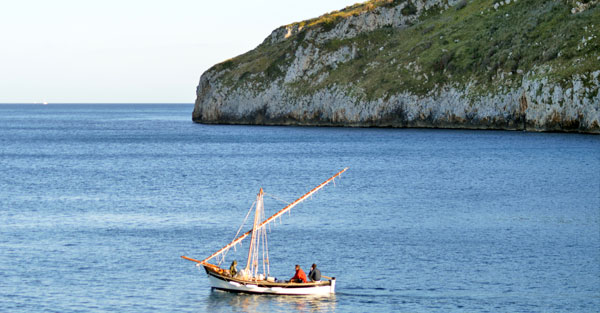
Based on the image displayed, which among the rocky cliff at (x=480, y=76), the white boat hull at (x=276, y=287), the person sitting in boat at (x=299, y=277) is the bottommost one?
the white boat hull at (x=276, y=287)

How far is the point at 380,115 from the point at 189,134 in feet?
130

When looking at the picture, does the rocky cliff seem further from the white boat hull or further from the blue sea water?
the white boat hull

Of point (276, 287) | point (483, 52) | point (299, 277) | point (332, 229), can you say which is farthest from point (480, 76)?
point (276, 287)

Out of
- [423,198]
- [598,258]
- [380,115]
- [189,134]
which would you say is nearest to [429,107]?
[380,115]

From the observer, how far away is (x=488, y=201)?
74312 mm

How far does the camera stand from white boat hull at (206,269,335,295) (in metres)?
43.2

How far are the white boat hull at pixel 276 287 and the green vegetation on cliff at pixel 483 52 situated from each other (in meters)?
105

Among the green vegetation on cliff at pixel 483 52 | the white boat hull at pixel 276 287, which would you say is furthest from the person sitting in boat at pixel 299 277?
the green vegetation on cliff at pixel 483 52

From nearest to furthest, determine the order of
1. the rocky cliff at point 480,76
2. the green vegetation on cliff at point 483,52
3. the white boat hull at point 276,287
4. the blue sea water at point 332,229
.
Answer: the white boat hull at point 276,287 → the blue sea water at point 332,229 → the rocky cliff at point 480,76 → the green vegetation on cliff at point 483,52

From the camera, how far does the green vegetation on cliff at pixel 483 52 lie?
151 meters

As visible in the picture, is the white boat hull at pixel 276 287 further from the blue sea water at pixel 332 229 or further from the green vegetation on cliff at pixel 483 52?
the green vegetation on cliff at pixel 483 52

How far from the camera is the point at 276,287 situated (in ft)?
142

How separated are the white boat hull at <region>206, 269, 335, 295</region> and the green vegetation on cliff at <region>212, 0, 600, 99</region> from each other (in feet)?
344

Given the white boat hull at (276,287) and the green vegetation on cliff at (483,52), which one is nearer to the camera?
the white boat hull at (276,287)
